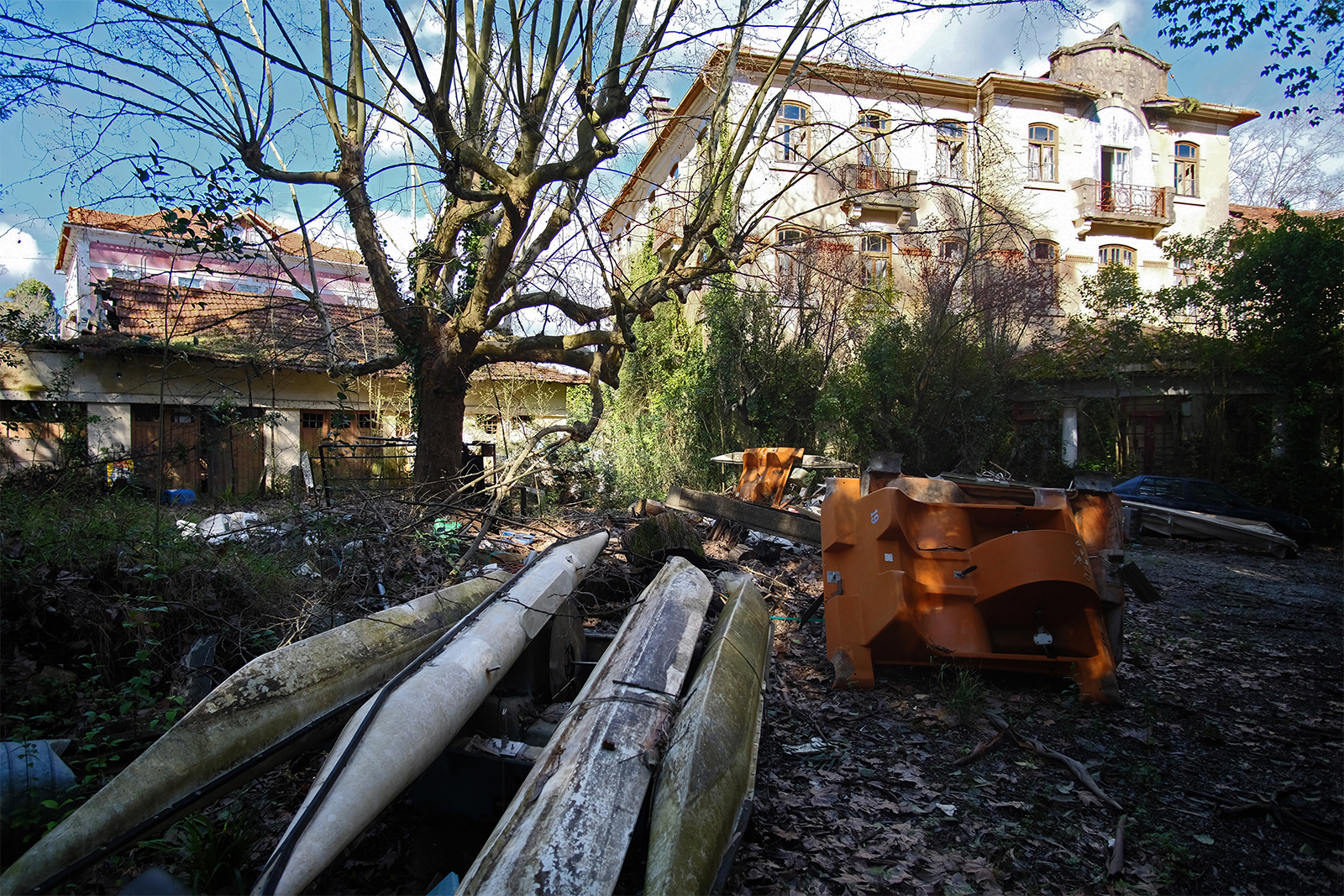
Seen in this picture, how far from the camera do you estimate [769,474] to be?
398 inches

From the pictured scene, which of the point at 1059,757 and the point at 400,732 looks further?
the point at 1059,757

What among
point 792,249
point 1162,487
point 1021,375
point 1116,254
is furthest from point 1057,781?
point 1116,254

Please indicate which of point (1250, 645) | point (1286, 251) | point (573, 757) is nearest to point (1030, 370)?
point (1286, 251)

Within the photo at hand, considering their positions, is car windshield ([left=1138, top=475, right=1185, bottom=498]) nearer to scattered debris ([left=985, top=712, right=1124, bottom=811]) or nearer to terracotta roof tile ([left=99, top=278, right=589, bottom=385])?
scattered debris ([left=985, top=712, right=1124, bottom=811])

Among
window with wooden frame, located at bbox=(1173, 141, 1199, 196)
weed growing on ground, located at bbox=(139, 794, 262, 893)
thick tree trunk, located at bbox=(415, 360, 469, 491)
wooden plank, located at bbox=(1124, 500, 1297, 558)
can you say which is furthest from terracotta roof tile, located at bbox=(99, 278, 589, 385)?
window with wooden frame, located at bbox=(1173, 141, 1199, 196)

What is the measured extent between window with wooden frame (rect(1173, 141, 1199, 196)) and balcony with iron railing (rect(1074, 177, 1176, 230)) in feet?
4.89

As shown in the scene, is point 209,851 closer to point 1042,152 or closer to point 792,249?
point 792,249

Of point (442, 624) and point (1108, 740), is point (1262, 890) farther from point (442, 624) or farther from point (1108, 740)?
point (442, 624)

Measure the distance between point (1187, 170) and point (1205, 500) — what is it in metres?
16.3

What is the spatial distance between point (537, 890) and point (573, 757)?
0.68 meters

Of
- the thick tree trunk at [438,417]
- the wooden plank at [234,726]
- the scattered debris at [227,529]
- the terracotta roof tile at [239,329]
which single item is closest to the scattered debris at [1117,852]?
the wooden plank at [234,726]

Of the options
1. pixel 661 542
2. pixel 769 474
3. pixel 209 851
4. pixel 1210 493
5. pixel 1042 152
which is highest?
pixel 1042 152

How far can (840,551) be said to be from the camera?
459cm

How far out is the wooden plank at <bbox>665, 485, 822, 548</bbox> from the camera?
6.46 metres
